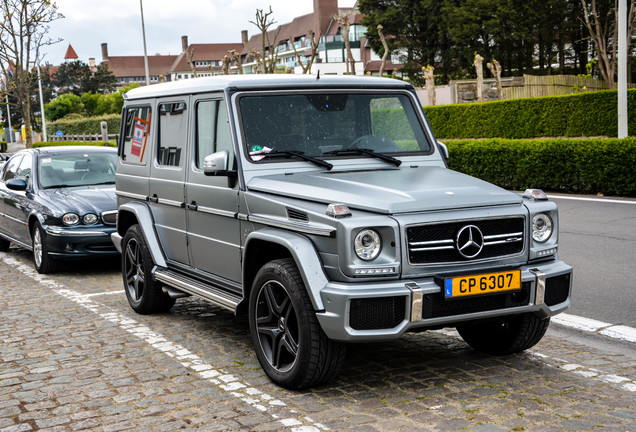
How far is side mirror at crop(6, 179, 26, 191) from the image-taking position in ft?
36.5

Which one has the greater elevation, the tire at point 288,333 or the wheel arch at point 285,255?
the wheel arch at point 285,255

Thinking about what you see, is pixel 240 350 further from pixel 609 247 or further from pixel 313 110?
pixel 609 247

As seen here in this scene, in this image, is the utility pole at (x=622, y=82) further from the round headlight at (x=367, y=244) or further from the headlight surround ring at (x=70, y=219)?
the round headlight at (x=367, y=244)

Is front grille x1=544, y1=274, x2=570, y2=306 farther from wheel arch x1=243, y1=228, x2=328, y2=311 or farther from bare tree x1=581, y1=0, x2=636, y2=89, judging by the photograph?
bare tree x1=581, y1=0, x2=636, y2=89

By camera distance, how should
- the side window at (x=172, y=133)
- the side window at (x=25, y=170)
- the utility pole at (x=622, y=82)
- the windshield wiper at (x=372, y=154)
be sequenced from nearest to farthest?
the windshield wiper at (x=372, y=154), the side window at (x=172, y=133), the side window at (x=25, y=170), the utility pole at (x=622, y=82)

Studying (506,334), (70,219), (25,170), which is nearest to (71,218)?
(70,219)

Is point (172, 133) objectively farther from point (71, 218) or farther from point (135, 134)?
point (71, 218)

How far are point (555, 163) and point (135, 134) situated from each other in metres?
12.4

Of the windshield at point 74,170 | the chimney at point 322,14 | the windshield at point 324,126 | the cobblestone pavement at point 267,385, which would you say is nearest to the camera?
the cobblestone pavement at point 267,385

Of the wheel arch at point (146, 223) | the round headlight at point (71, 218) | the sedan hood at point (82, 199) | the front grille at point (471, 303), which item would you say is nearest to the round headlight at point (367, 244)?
the front grille at point (471, 303)

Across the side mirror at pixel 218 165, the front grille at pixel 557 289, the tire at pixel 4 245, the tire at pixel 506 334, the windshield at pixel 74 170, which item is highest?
the side mirror at pixel 218 165

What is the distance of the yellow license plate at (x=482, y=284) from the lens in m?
4.80

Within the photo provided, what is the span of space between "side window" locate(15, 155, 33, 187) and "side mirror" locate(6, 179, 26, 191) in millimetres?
137

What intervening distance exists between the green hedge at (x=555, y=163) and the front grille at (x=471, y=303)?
12.2 meters
